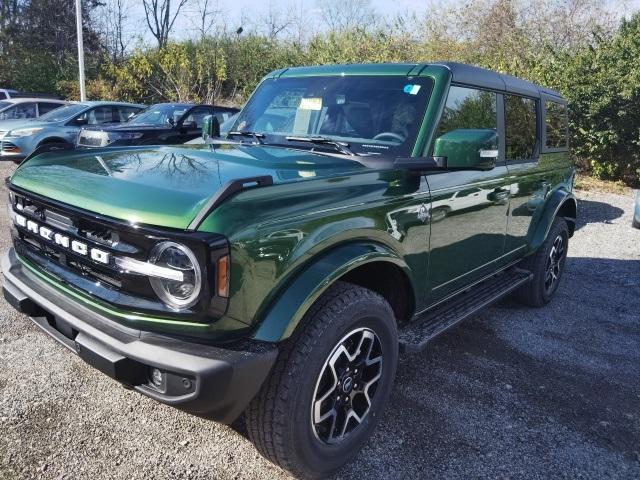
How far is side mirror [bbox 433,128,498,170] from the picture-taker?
2.66 m

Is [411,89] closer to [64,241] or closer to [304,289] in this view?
[304,289]

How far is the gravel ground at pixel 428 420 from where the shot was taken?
8.07 ft

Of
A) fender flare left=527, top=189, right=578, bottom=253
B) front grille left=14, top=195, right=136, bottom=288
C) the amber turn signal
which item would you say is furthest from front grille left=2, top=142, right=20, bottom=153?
the amber turn signal

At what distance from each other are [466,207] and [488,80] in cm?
104

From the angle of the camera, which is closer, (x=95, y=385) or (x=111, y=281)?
(x=111, y=281)

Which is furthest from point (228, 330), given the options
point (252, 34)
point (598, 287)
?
point (252, 34)

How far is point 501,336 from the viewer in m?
4.20

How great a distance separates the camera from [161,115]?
1055 centimetres

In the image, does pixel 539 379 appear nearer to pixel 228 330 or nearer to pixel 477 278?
pixel 477 278

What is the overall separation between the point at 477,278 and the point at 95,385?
2.59 m

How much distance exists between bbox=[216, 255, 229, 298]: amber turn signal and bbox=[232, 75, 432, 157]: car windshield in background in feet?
4.49

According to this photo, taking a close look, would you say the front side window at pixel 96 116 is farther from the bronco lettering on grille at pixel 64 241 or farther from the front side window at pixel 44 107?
the bronco lettering on grille at pixel 64 241

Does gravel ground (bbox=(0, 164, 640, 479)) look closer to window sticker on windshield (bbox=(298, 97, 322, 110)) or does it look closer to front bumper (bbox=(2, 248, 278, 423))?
front bumper (bbox=(2, 248, 278, 423))

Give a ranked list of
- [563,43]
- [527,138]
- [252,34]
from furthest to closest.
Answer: [252,34], [563,43], [527,138]
